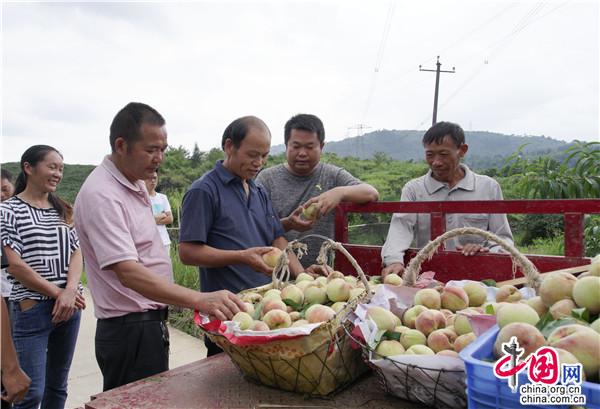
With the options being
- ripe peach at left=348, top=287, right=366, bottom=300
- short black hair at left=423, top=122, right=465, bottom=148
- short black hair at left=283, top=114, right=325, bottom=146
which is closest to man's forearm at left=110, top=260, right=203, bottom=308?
ripe peach at left=348, top=287, right=366, bottom=300

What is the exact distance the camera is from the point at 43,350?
289 cm

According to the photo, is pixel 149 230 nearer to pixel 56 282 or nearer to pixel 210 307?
pixel 210 307

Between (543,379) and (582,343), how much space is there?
142 mm

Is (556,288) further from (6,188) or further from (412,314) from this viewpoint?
(6,188)

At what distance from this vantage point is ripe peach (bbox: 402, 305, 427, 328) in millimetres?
1639

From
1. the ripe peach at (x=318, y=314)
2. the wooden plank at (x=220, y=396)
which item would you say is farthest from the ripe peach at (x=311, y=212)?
the wooden plank at (x=220, y=396)

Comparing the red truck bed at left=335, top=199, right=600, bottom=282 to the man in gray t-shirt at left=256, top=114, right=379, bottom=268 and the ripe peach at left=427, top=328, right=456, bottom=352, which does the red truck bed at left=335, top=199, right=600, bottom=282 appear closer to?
the man in gray t-shirt at left=256, top=114, right=379, bottom=268

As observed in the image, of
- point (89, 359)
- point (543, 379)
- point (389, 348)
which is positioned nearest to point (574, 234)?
point (389, 348)

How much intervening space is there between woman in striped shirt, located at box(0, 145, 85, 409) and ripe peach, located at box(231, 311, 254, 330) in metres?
1.85

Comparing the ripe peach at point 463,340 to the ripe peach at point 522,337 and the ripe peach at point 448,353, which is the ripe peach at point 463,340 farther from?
the ripe peach at point 522,337

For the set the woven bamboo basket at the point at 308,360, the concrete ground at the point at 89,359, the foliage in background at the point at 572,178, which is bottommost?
the concrete ground at the point at 89,359

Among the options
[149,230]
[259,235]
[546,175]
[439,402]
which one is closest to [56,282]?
[149,230]

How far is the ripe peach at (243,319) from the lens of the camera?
5.18 feet

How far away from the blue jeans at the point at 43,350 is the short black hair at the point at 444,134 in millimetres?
2592
